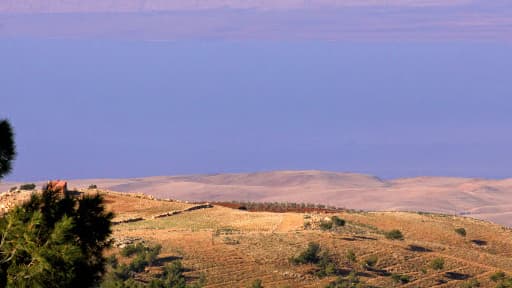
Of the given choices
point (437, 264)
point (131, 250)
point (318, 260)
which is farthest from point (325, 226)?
point (131, 250)

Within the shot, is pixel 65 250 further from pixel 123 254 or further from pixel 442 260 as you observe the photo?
pixel 442 260

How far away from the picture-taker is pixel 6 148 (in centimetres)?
2108

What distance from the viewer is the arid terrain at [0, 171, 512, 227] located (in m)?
140

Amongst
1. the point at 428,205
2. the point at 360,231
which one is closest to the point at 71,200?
the point at 360,231

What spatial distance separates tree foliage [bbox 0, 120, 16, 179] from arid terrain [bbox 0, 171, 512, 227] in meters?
106

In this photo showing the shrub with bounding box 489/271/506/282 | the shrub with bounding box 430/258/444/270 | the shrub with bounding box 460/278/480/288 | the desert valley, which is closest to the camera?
the desert valley

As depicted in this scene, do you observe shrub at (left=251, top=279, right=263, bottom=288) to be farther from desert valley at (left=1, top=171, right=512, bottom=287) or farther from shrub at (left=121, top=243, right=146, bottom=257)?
shrub at (left=121, top=243, right=146, bottom=257)

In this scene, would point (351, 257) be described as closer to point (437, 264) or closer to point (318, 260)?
point (318, 260)

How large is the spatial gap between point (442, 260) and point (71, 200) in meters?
32.0

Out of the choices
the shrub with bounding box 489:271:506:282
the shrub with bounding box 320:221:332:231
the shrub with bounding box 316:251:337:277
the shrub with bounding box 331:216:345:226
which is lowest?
the shrub with bounding box 489:271:506:282

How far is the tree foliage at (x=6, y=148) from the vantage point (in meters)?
21.1

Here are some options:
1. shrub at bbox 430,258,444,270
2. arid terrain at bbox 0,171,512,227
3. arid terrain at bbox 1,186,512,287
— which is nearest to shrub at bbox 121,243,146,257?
arid terrain at bbox 1,186,512,287

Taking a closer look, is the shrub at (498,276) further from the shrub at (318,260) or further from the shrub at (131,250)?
the shrub at (131,250)

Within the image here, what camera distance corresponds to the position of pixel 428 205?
14012cm
